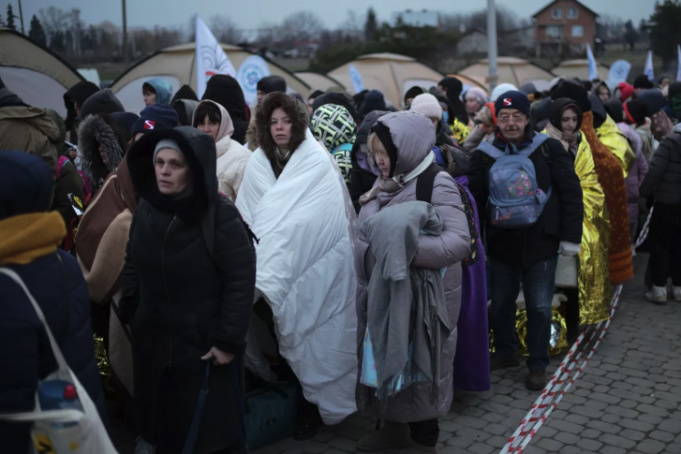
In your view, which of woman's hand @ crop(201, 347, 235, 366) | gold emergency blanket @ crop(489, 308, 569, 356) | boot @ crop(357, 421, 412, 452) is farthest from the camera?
gold emergency blanket @ crop(489, 308, 569, 356)

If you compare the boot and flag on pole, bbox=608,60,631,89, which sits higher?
flag on pole, bbox=608,60,631,89

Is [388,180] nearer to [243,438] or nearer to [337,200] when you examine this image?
[337,200]

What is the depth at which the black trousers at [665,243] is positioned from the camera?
7070 millimetres

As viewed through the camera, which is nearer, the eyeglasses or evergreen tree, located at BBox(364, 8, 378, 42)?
the eyeglasses

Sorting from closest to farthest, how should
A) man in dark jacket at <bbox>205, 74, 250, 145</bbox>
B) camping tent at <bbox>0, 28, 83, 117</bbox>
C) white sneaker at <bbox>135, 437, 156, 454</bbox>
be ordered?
white sneaker at <bbox>135, 437, 156, 454</bbox> → man in dark jacket at <bbox>205, 74, 250, 145</bbox> → camping tent at <bbox>0, 28, 83, 117</bbox>

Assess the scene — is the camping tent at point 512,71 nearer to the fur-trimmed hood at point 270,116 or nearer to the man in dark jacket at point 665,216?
the man in dark jacket at point 665,216

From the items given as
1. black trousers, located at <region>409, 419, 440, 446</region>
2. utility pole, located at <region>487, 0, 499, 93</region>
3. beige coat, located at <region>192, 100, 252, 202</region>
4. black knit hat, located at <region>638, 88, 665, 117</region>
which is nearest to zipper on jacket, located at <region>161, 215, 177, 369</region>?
black trousers, located at <region>409, 419, 440, 446</region>

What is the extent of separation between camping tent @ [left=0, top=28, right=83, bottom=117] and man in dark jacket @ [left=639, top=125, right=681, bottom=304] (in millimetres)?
8818

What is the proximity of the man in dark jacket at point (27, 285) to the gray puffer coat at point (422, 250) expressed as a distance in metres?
1.79

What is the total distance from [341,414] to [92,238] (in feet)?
5.55

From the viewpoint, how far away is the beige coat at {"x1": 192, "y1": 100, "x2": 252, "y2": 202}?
16.7ft

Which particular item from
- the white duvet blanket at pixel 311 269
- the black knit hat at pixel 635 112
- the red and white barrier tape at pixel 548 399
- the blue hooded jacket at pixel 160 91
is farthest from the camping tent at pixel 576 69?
the white duvet blanket at pixel 311 269

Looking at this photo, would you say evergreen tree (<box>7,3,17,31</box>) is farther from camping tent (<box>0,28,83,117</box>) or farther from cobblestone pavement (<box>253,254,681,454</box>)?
cobblestone pavement (<box>253,254,681,454</box>)

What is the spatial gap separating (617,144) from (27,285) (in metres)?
6.00
